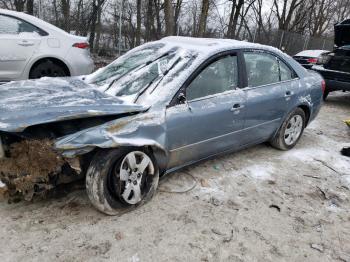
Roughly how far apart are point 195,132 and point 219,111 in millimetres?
379

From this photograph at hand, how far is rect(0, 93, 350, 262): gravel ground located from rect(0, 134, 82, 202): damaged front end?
1.14 ft

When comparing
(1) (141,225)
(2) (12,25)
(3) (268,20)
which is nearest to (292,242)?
(1) (141,225)

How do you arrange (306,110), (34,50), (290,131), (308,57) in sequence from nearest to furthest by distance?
(290,131)
(306,110)
(34,50)
(308,57)

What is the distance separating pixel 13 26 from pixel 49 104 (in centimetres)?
383

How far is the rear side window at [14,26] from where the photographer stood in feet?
19.1

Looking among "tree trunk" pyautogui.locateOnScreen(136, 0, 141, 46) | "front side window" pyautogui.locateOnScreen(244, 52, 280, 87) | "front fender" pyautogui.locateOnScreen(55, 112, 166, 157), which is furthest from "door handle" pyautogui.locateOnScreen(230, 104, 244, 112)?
"tree trunk" pyautogui.locateOnScreen(136, 0, 141, 46)

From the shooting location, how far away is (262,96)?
4.06m

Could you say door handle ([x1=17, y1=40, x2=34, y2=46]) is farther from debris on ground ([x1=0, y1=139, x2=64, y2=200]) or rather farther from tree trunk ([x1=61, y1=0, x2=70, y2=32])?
tree trunk ([x1=61, y1=0, x2=70, y2=32])

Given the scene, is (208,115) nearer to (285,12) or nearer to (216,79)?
(216,79)

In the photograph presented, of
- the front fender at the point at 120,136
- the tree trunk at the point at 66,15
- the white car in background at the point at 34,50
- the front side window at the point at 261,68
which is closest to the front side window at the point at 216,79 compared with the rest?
the front side window at the point at 261,68

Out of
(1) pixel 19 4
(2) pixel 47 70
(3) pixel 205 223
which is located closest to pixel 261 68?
(3) pixel 205 223

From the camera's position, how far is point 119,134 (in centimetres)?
280

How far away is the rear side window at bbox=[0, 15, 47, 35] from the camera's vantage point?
582cm

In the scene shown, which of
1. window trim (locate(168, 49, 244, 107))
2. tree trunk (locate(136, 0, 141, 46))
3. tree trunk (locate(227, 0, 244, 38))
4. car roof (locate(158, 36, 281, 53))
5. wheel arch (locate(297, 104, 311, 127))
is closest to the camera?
window trim (locate(168, 49, 244, 107))
